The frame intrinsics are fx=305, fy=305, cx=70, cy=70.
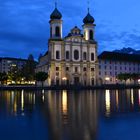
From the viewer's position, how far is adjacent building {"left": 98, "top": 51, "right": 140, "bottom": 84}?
340ft

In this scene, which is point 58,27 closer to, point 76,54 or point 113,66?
point 76,54

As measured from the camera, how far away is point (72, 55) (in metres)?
90.2

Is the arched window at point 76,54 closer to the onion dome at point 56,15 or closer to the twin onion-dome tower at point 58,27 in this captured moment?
the twin onion-dome tower at point 58,27

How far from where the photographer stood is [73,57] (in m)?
90.4

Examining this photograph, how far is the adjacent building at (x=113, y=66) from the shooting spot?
103500 millimetres

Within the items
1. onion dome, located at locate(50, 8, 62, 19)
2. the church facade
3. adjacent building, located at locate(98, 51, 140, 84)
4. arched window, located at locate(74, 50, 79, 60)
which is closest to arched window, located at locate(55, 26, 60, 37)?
the church facade

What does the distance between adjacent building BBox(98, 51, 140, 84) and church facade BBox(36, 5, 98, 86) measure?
10.5m

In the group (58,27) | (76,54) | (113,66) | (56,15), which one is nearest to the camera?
(58,27)

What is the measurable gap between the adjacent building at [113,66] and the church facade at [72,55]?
10460 millimetres

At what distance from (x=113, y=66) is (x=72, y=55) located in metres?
21.4

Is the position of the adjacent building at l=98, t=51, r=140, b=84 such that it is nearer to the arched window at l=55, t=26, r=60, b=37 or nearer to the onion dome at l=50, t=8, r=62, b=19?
the arched window at l=55, t=26, r=60, b=37

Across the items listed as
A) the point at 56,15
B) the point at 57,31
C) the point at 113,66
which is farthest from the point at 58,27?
the point at 113,66

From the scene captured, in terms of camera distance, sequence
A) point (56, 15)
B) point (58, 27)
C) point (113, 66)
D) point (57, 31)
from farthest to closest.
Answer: point (113, 66) → point (56, 15) → point (58, 27) → point (57, 31)

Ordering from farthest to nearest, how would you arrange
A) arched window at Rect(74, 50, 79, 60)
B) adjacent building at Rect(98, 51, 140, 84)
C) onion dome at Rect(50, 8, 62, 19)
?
adjacent building at Rect(98, 51, 140, 84) → arched window at Rect(74, 50, 79, 60) → onion dome at Rect(50, 8, 62, 19)
